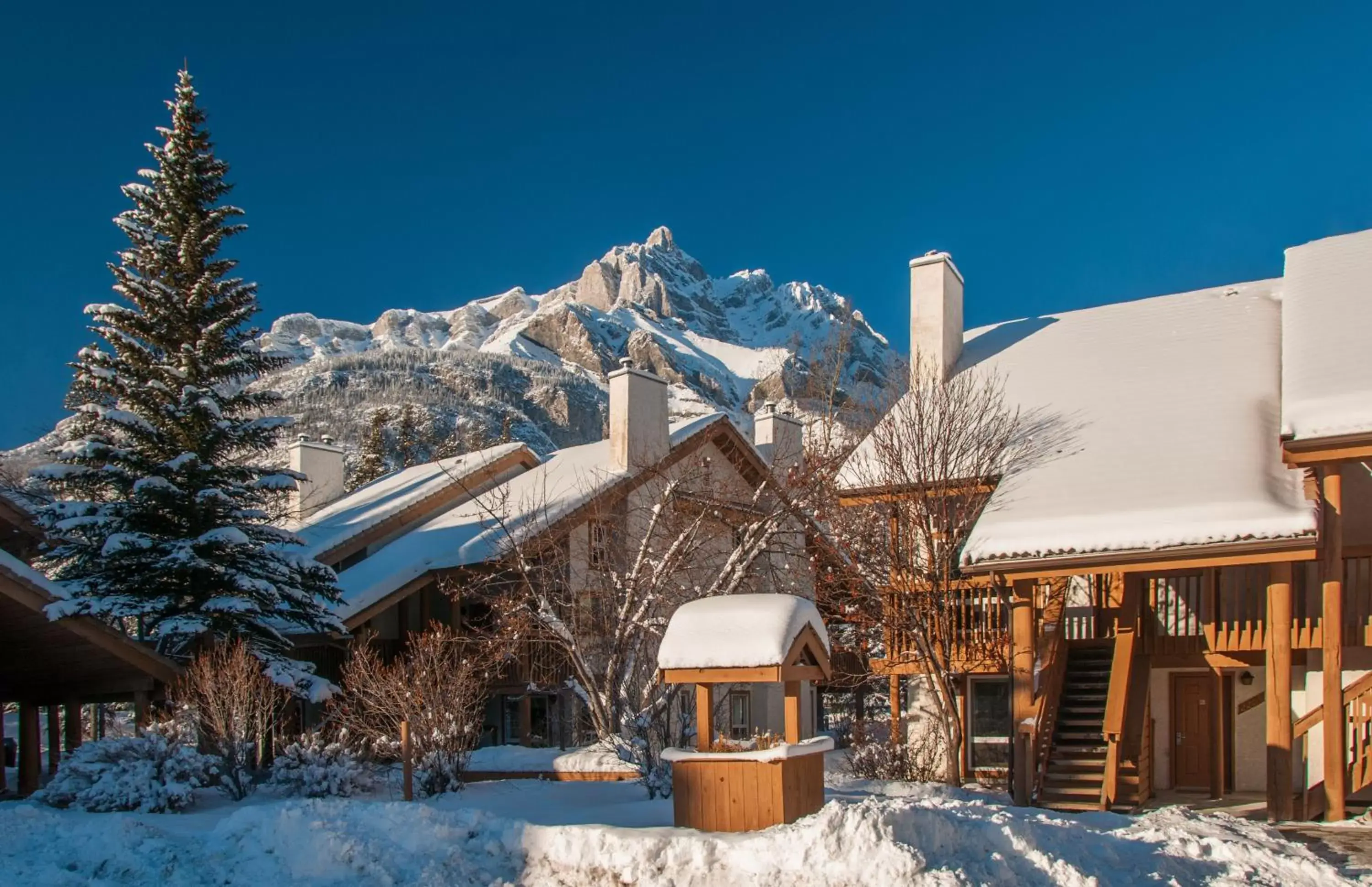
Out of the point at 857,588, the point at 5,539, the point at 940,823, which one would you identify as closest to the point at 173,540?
the point at 5,539

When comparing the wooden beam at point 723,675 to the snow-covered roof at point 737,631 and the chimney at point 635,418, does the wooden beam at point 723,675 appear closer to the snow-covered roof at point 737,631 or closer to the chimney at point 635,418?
the snow-covered roof at point 737,631

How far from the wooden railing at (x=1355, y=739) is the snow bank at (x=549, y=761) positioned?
856cm

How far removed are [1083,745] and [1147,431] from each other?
4625mm

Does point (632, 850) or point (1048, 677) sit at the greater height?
point (1048, 677)

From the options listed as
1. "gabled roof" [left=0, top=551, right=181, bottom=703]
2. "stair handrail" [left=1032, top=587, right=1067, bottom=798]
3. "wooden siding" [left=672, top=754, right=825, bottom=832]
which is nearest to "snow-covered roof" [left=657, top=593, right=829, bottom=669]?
"wooden siding" [left=672, top=754, right=825, bottom=832]

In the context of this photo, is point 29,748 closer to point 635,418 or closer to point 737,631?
point 737,631

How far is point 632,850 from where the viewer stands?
11695mm

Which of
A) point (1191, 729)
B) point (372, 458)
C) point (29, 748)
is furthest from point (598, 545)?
point (372, 458)

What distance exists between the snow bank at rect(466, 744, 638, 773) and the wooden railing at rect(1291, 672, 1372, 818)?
856 cm

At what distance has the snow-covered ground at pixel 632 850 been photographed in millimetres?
11172

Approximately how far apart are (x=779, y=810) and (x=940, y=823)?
5.00ft

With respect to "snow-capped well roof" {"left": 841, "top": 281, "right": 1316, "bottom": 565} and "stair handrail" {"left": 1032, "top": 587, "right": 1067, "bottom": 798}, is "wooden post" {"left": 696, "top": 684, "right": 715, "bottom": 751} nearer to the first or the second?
"snow-capped well roof" {"left": 841, "top": 281, "right": 1316, "bottom": 565}

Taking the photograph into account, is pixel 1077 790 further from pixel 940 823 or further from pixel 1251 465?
pixel 940 823

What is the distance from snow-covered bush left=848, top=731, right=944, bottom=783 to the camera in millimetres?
18281
